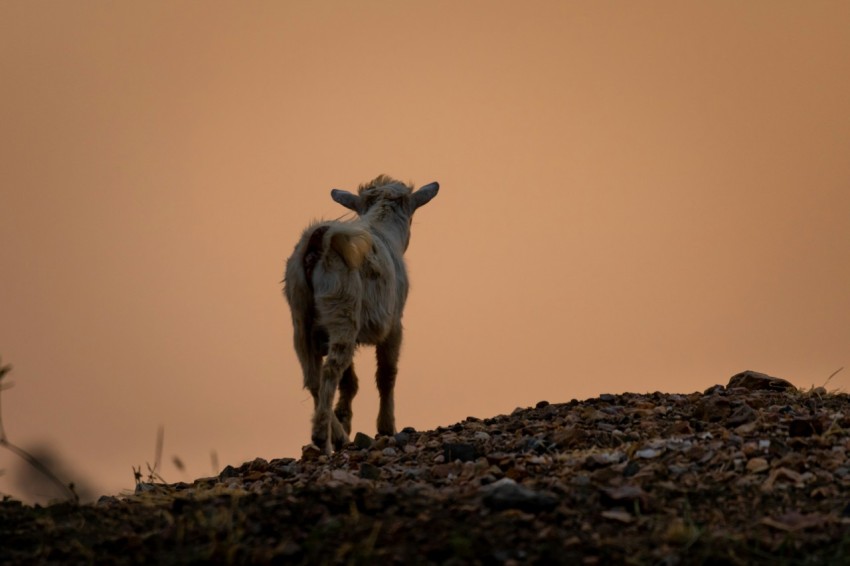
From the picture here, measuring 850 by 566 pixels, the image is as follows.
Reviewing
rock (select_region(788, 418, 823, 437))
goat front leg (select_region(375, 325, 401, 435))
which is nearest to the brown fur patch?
goat front leg (select_region(375, 325, 401, 435))

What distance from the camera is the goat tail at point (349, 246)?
10977 millimetres

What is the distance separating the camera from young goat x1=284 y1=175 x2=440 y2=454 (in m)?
11.1

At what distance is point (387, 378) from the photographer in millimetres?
12781

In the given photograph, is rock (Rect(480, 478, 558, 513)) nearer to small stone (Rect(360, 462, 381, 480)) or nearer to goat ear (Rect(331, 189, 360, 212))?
small stone (Rect(360, 462, 381, 480))

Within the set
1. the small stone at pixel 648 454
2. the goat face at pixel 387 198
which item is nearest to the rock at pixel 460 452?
the small stone at pixel 648 454

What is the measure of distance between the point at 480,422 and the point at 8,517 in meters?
4.47

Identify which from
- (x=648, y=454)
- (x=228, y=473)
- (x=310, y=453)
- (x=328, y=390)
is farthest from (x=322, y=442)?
(x=648, y=454)

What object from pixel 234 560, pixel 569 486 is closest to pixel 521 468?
pixel 569 486

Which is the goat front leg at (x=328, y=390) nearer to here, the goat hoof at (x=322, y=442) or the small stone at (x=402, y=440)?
the goat hoof at (x=322, y=442)

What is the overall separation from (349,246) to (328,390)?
1.27 metres

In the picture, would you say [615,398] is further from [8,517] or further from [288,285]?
[8,517]

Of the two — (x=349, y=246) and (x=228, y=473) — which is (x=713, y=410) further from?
(x=228, y=473)

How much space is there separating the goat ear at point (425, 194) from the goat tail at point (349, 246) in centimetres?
265

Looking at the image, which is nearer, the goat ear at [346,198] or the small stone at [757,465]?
the small stone at [757,465]
